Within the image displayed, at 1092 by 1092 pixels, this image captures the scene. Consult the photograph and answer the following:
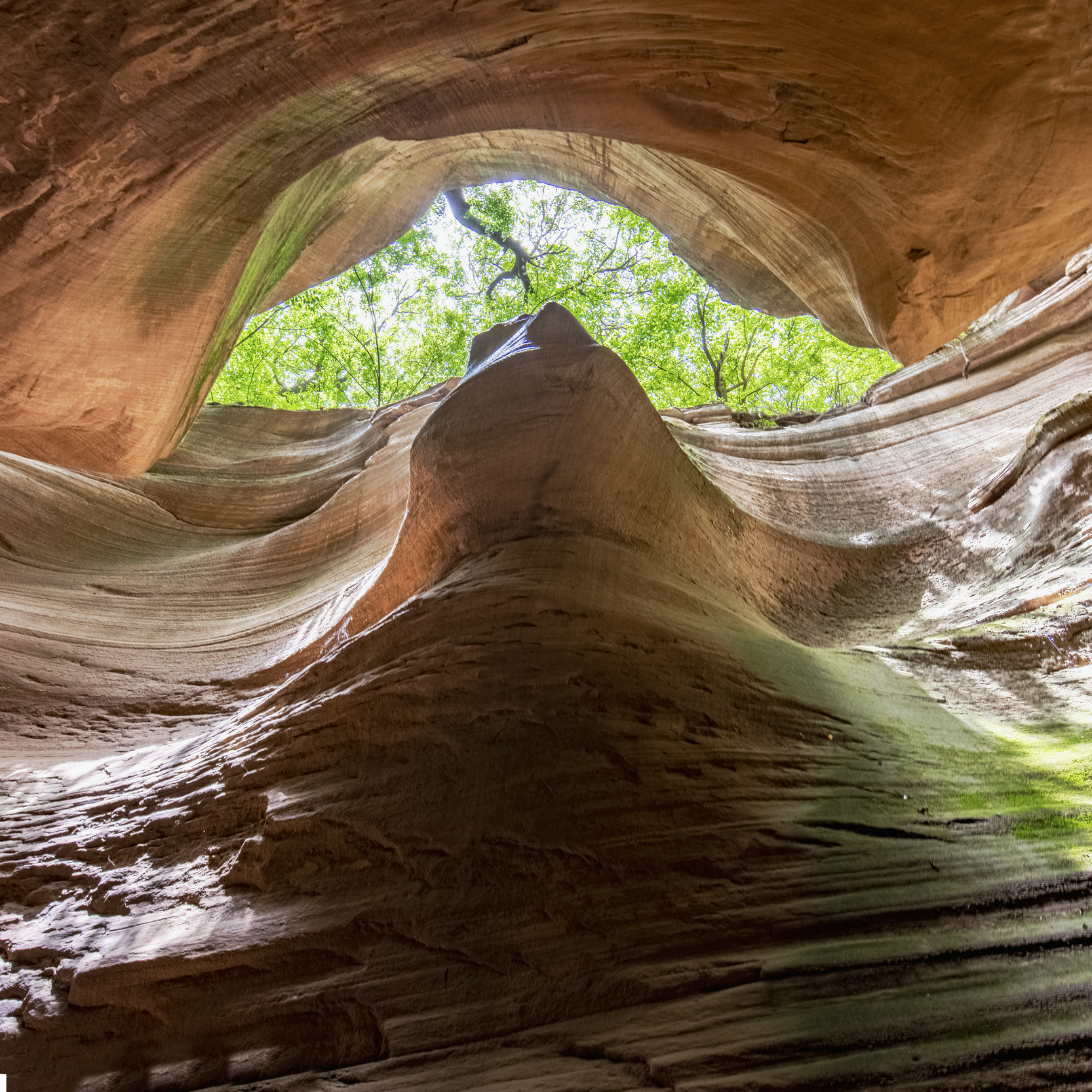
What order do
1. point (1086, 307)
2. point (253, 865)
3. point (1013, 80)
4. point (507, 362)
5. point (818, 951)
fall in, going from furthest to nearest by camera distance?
point (1086, 307)
point (507, 362)
point (253, 865)
point (1013, 80)
point (818, 951)

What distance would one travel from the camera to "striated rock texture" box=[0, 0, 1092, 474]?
2693 millimetres

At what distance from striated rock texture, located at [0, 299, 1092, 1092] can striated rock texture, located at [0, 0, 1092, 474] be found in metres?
1.47

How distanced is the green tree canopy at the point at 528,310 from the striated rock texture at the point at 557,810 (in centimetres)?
1094

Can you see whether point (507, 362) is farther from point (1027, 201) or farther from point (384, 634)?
point (1027, 201)

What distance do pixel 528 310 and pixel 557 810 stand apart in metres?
15.1

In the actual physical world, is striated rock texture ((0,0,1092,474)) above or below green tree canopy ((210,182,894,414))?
below

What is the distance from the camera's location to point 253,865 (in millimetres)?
3160

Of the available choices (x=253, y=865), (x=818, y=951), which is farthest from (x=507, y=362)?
(x=818, y=951)

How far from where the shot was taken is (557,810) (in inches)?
116

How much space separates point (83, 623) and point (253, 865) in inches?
146

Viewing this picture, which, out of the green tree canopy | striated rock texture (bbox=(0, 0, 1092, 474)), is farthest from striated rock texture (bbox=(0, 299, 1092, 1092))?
the green tree canopy

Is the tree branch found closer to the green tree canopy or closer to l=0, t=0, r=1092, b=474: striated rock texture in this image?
the green tree canopy

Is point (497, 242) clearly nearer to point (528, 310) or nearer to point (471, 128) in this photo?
point (528, 310)

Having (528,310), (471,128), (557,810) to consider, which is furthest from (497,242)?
(557,810)
